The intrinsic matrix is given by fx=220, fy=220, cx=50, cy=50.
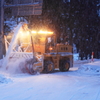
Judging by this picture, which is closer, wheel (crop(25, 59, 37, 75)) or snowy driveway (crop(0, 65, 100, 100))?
snowy driveway (crop(0, 65, 100, 100))

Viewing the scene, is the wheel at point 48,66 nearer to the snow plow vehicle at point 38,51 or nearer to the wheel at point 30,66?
the snow plow vehicle at point 38,51

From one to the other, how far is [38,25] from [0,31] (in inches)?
384

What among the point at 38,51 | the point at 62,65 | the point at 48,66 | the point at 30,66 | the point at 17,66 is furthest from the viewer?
the point at 62,65

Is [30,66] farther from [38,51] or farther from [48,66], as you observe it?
[38,51]

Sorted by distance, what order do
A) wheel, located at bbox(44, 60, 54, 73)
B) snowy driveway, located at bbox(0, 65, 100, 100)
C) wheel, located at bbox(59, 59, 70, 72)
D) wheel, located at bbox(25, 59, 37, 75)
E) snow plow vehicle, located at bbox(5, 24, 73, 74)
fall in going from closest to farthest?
1. snowy driveway, located at bbox(0, 65, 100, 100)
2. wheel, located at bbox(25, 59, 37, 75)
3. snow plow vehicle, located at bbox(5, 24, 73, 74)
4. wheel, located at bbox(44, 60, 54, 73)
5. wheel, located at bbox(59, 59, 70, 72)

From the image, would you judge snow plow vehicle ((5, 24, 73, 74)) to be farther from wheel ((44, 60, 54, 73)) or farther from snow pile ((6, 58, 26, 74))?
snow pile ((6, 58, 26, 74))

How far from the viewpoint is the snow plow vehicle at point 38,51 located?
1404 centimetres

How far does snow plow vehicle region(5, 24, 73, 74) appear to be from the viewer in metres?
14.0

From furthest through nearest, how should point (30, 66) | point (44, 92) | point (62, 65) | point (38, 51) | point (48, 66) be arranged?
point (62, 65) → point (38, 51) → point (48, 66) → point (30, 66) → point (44, 92)

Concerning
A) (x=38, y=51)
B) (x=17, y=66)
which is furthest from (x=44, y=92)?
(x=38, y=51)

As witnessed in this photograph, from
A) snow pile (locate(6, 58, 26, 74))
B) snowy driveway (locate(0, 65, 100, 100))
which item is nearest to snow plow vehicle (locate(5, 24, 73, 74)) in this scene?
snow pile (locate(6, 58, 26, 74))

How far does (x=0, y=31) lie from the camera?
1794 centimetres

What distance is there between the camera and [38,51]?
15695 millimetres

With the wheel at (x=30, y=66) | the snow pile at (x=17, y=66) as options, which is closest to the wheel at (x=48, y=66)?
the wheel at (x=30, y=66)
